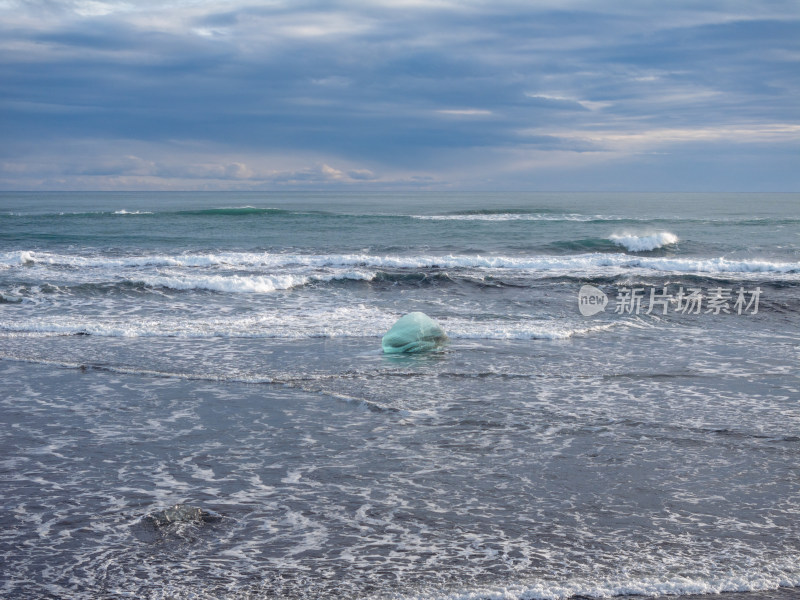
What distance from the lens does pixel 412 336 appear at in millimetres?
10148

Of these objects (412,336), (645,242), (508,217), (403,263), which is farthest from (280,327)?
(508,217)

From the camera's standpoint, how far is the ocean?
419 cm

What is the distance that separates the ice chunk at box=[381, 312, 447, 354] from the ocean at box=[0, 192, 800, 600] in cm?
24

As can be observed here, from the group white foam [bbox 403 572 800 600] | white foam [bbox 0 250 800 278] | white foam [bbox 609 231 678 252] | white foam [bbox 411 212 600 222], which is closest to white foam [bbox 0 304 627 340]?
white foam [bbox 403 572 800 600]

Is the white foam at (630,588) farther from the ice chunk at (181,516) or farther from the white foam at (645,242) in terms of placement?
the white foam at (645,242)

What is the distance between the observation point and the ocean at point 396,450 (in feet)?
13.7

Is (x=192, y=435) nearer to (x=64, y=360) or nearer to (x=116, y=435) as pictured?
(x=116, y=435)

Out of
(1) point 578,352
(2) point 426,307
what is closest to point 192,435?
(1) point 578,352

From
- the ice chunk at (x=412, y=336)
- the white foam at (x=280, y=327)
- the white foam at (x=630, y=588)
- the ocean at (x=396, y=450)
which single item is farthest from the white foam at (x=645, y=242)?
the white foam at (x=630, y=588)

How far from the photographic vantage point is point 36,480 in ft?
17.9

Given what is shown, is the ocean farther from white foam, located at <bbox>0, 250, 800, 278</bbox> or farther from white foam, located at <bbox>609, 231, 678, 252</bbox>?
white foam, located at <bbox>609, 231, 678, 252</bbox>

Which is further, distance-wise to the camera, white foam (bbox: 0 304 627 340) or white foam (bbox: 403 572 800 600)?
white foam (bbox: 0 304 627 340)

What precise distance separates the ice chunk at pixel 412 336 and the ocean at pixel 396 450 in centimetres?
24

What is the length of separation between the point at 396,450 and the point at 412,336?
4.09 metres
